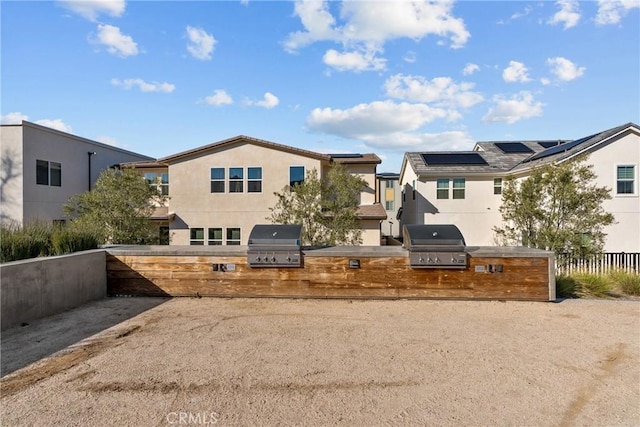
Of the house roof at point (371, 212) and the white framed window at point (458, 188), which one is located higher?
the white framed window at point (458, 188)

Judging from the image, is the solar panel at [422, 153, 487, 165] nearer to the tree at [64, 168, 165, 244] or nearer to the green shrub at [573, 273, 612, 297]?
the green shrub at [573, 273, 612, 297]

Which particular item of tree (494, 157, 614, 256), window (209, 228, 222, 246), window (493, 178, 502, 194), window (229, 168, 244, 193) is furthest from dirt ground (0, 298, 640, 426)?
window (493, 178, 502, 194)

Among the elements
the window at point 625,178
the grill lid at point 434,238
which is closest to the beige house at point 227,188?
Answer: the grill lid at point 434,238

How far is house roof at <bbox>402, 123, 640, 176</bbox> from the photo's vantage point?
17.3 meters

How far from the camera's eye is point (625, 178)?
46.8 ft

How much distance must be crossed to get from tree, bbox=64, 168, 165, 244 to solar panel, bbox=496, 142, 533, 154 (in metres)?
21.4

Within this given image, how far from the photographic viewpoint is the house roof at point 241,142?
1598 centimetres

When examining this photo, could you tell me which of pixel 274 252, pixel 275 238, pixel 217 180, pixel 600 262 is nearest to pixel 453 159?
pixel 600 262

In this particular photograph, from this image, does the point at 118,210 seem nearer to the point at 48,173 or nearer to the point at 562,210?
the point at 48,173

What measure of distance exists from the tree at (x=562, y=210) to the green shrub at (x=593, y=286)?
3.00 metres

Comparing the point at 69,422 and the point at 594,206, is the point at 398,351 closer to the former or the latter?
the point at 69,422

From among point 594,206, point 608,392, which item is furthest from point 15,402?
point 594,206

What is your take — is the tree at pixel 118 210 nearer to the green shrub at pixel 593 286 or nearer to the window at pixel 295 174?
the window at pixel 295 174

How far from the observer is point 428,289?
639 cm
